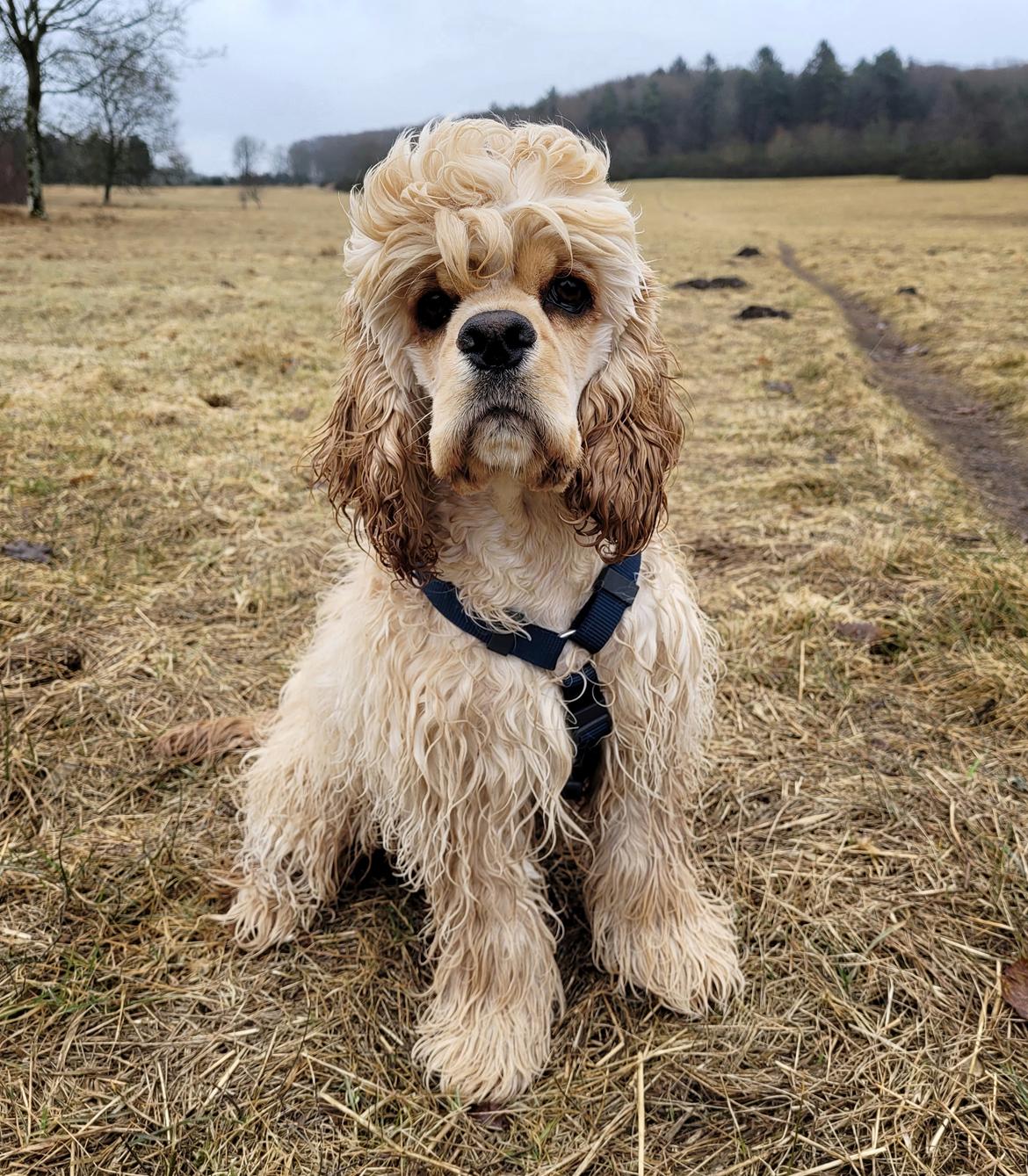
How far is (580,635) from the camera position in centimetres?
200

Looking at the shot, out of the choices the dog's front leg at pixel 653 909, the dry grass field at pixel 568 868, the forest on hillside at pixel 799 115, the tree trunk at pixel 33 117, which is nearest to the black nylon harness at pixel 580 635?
the dog's front leg at pixel 653 909

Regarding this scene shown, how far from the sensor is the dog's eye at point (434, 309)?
1887 millimetres

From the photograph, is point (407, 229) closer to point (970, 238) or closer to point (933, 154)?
point (970, 238)

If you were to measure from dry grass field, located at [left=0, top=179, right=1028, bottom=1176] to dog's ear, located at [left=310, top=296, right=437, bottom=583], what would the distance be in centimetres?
124

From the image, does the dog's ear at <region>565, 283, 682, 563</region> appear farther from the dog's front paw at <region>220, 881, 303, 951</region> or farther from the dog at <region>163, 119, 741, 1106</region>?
the dog's front paw at <region>220, 881, 303, 951</region>

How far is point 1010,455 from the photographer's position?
654 cm

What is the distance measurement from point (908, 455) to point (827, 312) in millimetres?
7990

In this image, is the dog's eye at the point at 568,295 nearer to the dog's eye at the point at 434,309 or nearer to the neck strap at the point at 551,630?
the dog's eye at the point at 434,309

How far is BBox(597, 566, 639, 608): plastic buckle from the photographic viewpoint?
6.63 feet

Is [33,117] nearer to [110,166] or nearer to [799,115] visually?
[110,166]

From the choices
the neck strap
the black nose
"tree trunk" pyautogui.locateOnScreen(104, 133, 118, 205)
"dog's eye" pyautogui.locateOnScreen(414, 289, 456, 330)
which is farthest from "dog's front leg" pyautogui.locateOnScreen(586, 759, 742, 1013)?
"tree trunk" pyautogui.locateOnScreen(104, 133, 118, 205)

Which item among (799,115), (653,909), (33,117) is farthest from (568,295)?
(799,115)

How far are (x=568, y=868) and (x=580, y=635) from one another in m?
1.12

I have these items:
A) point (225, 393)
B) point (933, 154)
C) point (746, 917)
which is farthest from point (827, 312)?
point (933, 154)
